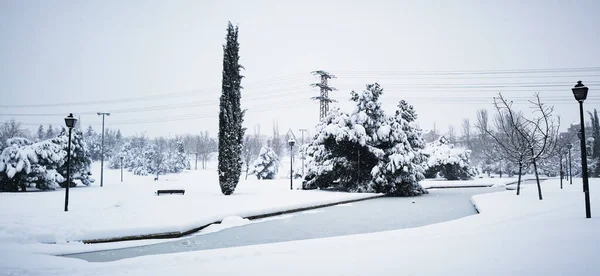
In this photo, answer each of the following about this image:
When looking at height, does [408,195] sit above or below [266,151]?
below

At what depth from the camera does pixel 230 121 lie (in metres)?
19.4

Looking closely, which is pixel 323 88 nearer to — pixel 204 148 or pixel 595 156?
pixel 595 156

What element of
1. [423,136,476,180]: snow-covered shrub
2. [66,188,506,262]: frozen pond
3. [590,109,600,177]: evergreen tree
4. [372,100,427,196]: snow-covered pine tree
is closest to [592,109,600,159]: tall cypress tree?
[590,109,600,177]: evergreen tree

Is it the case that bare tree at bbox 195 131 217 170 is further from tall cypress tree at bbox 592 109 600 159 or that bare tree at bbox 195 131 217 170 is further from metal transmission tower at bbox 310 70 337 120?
tall cypress tree at bbox 592 109 600 159

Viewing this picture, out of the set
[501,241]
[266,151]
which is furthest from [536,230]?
[266,151]

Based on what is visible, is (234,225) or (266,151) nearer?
(234,225)

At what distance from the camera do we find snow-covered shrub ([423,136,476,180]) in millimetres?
37312

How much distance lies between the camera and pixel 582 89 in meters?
8.59

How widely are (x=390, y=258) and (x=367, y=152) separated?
53.9 feet

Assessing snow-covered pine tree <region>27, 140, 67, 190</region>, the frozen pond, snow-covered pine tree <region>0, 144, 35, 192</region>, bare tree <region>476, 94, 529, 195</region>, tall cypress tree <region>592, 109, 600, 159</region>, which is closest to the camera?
the frozen pond

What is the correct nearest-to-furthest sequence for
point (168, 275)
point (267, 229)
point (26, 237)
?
point (168, 275), point (26, 237), point (267, 229)

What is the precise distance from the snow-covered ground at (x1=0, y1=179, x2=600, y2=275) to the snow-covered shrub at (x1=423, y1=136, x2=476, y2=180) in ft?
104

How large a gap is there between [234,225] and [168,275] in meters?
6.05

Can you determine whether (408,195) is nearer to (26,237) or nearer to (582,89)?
(582,89)
